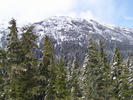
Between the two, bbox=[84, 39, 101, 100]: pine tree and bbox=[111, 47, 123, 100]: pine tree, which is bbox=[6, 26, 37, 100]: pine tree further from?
bbox=[111, 47, 123, 100]: pine tree

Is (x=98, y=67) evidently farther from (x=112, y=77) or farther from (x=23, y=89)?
Result: (x=23, y=89)

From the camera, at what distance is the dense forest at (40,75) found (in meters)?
17.2

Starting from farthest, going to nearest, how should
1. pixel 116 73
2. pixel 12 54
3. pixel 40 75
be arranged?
pixel 116 73, pixel 40 75, pixel 12 54

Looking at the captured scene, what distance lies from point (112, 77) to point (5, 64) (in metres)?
16.0

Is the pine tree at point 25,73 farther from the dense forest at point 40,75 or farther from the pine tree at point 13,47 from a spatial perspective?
the pine tree at point 13,47

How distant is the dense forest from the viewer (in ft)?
→ 56.6

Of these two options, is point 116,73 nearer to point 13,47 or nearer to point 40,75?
point 40,75

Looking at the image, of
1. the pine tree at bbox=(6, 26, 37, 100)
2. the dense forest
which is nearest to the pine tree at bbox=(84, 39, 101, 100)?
the dense forest

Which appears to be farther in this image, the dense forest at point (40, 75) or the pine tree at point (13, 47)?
the dense forest at point (40, 75)

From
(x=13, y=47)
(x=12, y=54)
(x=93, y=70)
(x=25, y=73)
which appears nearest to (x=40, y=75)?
(x=25, y=73)

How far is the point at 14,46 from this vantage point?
1730 cm

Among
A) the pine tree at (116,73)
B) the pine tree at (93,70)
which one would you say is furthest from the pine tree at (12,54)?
the pine tree at (116,73)

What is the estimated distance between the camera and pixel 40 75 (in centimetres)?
1917

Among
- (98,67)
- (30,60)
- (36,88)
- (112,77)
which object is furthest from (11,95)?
(112,77)
